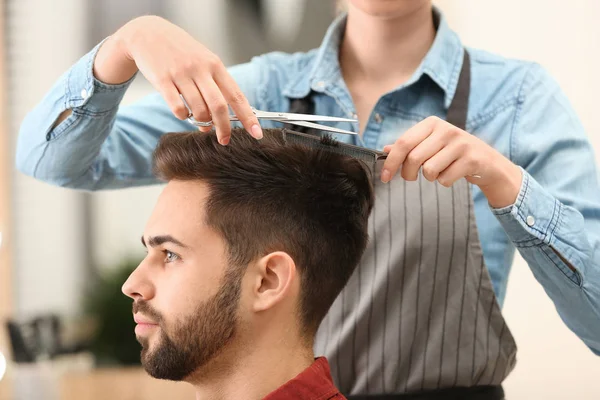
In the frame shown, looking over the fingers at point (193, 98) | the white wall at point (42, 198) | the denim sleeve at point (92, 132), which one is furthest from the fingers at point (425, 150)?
the white wall at point (42, 198)

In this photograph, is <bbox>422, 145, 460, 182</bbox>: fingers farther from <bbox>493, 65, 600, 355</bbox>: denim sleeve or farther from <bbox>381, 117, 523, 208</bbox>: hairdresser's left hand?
<bbox>493, 65, 600, 355</bbox>: denim sleeve

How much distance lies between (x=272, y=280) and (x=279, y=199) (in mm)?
157

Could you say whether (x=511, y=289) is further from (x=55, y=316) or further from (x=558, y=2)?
(x=55, y=316)

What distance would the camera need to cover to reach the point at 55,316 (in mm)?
3283

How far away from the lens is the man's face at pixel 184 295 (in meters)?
1.51

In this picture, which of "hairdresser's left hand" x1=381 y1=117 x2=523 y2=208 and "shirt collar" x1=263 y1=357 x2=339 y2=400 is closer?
"hairdresser's left hand" x1=381 y1=117 x2=523 y2=208

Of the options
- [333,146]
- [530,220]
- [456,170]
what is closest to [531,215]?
[530,220]

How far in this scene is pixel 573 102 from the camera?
2.71m

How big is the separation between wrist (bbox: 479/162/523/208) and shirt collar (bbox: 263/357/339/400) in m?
0.47

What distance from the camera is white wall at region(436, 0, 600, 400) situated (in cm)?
268

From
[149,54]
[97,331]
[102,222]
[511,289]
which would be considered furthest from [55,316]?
[149,54]

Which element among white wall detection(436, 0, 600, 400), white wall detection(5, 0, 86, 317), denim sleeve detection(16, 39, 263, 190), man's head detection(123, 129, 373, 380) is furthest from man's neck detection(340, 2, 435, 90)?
white wall detection(5, 0, 86, 317)

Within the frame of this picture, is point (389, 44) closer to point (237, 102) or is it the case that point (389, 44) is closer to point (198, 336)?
point (237, 102)

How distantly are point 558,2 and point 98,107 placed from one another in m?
1.77
